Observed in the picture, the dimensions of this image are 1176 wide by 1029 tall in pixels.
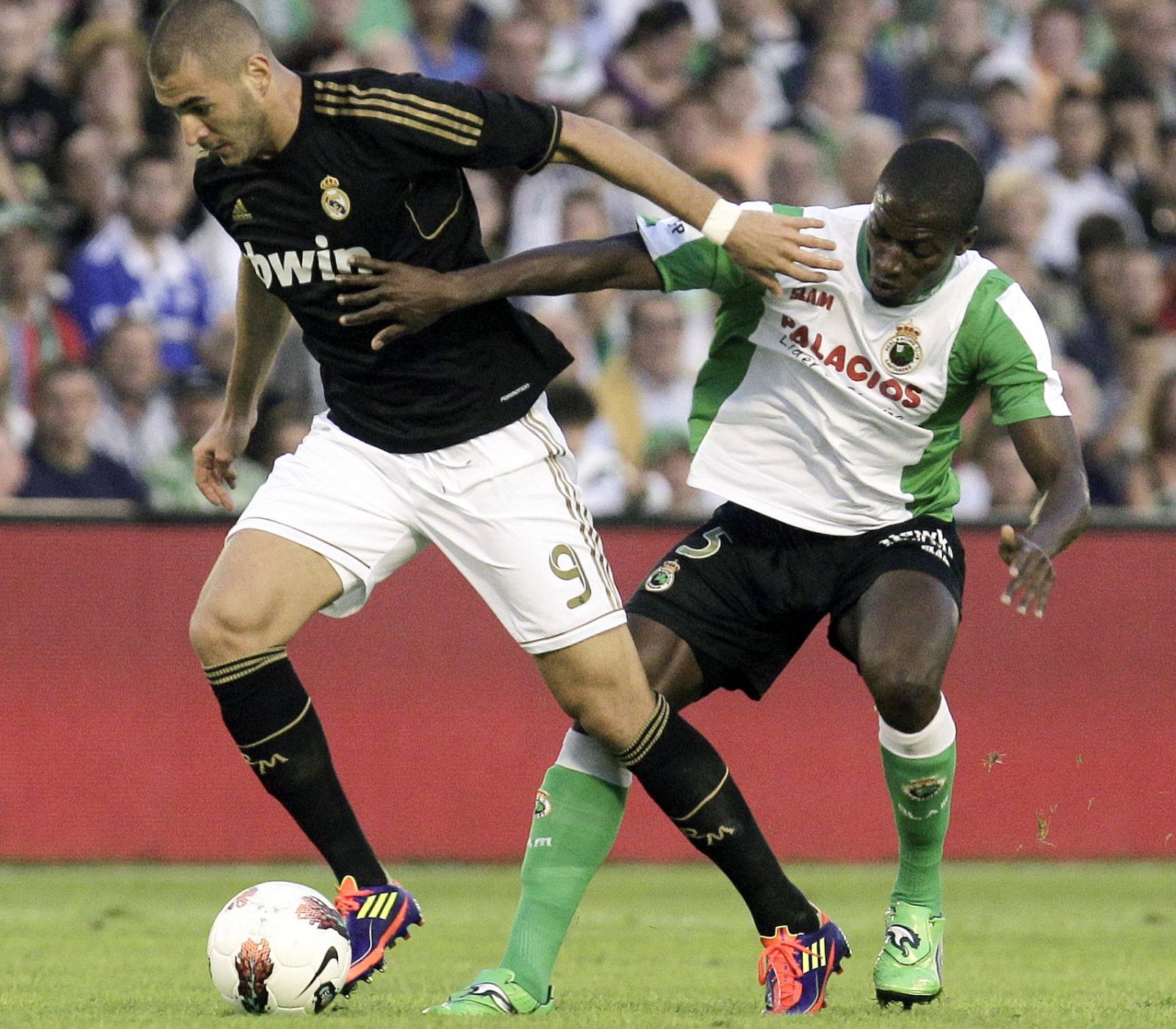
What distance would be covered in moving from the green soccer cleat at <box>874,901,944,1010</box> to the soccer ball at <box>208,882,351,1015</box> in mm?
1347

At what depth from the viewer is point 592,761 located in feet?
15.5

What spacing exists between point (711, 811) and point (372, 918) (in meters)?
0.82

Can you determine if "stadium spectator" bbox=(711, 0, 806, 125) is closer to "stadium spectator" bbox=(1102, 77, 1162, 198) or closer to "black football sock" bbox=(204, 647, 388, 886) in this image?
"stadium spectator" bbox=(1102, 77, 1162, 198)

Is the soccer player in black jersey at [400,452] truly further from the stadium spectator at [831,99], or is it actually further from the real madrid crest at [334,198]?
the stadium spectator at [831,99]

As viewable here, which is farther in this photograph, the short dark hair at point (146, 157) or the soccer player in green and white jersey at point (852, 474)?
the short dark hair at point (146, 157)

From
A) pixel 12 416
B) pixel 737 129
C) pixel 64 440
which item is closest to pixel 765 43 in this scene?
Answer: pixel 737 129

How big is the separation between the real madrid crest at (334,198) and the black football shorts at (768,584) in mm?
1295

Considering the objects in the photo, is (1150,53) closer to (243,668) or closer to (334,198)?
(334,198)

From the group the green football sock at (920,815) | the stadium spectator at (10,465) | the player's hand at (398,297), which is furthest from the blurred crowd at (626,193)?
the player's hand at (398,297)

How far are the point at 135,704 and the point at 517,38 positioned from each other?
4320 mm

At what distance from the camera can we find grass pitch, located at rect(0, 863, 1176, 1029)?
4.39 metres

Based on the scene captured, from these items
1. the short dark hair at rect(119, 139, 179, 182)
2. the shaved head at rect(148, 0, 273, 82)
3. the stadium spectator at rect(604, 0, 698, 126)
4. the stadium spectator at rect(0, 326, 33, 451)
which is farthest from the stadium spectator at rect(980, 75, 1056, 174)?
the shaved head at rect(148, 0, 273, 82)

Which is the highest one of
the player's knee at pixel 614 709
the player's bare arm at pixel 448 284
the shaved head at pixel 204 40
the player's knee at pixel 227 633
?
the shaved head at pixel 204 40

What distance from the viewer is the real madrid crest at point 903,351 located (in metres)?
4.90
